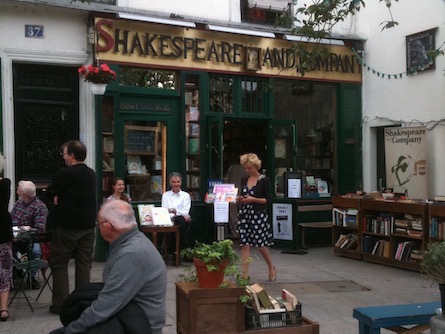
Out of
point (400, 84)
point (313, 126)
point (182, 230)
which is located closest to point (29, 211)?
point (182, 230)

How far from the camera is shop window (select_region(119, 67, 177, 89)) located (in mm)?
9240

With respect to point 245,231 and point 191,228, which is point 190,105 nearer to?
point 191,228

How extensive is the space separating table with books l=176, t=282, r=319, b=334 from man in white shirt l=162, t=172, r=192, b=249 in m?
4.74

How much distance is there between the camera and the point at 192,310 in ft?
12.9

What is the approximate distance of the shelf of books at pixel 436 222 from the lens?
26.2 ft

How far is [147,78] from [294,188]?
129 inches

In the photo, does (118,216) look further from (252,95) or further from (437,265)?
(252,95)

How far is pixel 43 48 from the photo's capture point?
864 centimetres

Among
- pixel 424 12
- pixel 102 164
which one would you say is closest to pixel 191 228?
pixel 102 164

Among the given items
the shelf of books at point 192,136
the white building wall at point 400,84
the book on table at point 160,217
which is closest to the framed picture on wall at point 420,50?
the white building wall at point 400,84

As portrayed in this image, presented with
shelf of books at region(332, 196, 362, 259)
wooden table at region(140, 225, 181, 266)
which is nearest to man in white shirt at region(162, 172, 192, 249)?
wooden table at region(140, 225, 181, 266)

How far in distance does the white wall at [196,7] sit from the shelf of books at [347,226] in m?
3.91

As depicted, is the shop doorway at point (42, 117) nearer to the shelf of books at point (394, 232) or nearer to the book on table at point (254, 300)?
the shelf of books at point (394, 232)

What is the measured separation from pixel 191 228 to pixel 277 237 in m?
1.65
